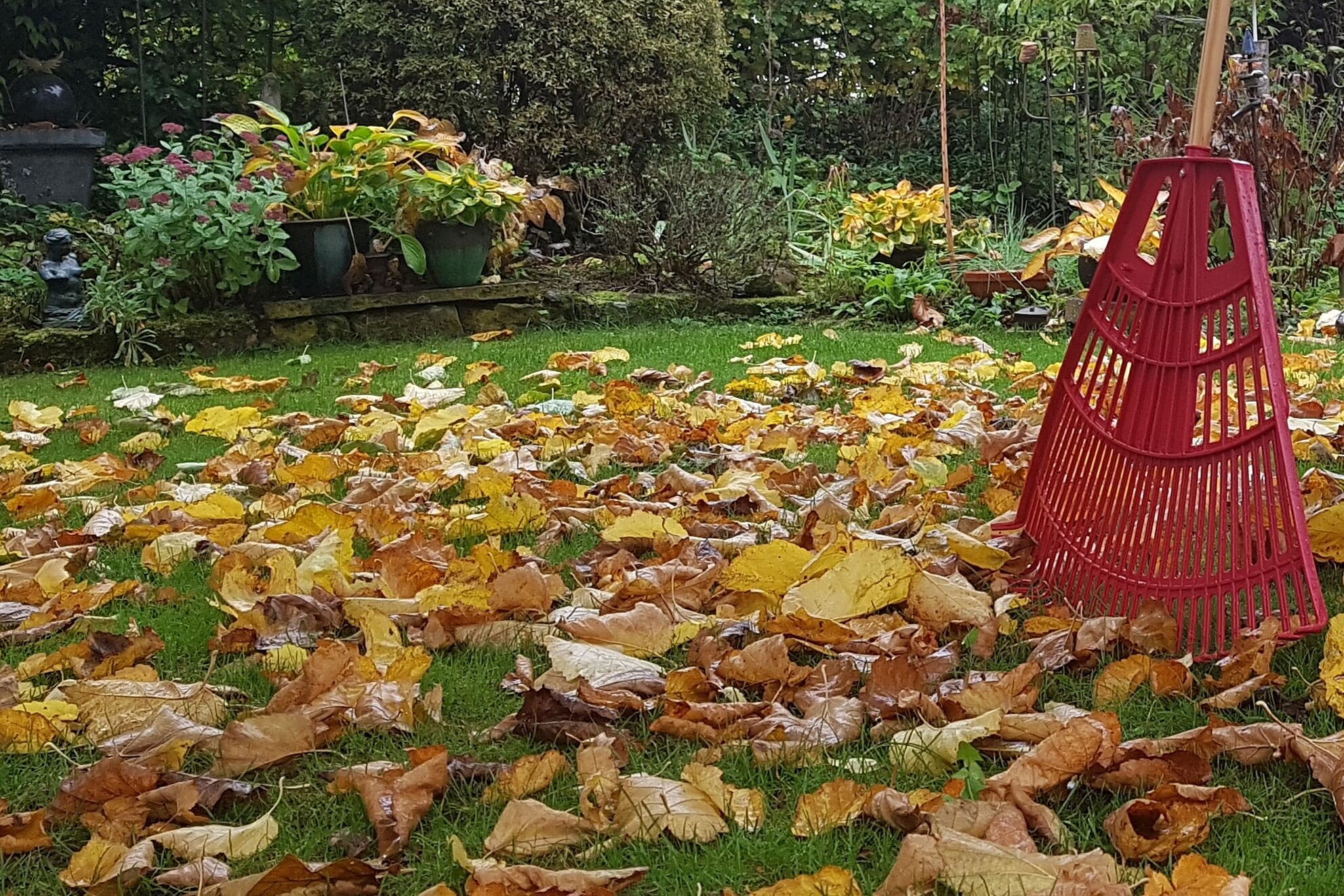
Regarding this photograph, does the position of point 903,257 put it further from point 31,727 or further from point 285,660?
point 31,727

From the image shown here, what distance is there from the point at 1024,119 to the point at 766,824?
9003 millimetres

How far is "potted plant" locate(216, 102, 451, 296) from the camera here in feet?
18.2

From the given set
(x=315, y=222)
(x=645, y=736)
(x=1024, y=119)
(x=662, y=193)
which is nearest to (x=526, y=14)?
(x=662, y=193)

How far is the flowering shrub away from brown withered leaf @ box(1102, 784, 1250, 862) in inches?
179

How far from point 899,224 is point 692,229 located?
1298 millimetres

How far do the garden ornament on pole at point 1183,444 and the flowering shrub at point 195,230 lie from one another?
3.95 meters

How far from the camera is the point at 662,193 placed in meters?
6.49

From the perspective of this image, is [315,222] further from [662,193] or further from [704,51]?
[704,51]

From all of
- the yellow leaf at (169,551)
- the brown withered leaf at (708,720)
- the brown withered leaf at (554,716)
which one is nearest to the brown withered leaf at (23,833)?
the brown withered leaf at (554,716)

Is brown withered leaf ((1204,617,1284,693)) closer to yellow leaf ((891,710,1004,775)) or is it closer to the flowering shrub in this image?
yellow leaf ((891,710,1004,775))

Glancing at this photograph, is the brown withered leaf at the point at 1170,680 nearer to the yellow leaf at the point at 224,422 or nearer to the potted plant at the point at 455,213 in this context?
the yellow leaf at the point at 224,422

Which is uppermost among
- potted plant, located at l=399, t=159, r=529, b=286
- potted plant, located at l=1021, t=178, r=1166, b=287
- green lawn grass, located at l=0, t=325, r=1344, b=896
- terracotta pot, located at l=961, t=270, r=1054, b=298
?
potted plant, located at l=399, t=159, r=529, b=286

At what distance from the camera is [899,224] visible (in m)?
6.87

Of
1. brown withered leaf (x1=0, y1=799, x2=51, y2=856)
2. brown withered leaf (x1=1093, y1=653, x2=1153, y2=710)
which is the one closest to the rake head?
brown withered leaf (x1=1093, y1=653, x2=1153, y2=710)
